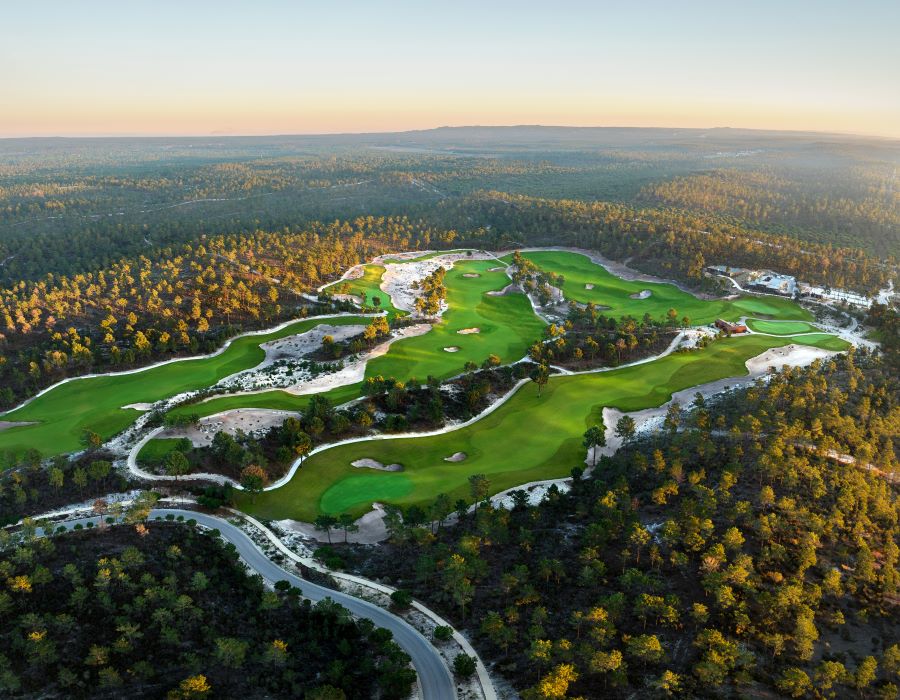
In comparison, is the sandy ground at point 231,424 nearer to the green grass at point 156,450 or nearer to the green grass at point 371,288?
the green grass at point 156,450

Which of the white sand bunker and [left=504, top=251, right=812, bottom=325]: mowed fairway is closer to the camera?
the white sand bunker

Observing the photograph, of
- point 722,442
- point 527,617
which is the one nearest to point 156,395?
point 527,617

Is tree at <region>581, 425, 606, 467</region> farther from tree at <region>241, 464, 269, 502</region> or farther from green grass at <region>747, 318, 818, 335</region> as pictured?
green grass at <region>747, 318, 818, 335</region>

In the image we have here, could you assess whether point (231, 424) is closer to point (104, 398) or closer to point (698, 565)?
point (104, 398)

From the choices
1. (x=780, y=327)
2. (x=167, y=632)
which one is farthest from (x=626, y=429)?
(x=780, y=327)

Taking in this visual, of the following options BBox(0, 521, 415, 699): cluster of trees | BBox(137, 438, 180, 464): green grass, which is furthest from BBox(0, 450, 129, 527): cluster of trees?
BBox(0, 521, 415, 699): cluster of trees

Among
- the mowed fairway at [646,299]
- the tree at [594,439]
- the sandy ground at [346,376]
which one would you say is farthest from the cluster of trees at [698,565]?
the mowed fairway at [646,299]
